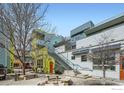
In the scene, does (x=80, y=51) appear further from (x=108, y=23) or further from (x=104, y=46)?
(x=108, y=23)

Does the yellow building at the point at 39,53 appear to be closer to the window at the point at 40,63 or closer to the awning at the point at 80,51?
the window at the point at 40,63

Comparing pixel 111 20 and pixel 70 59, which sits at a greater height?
pixel 111 20

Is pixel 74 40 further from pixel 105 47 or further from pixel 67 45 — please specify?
pixel 105 47

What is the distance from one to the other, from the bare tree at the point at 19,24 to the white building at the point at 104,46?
1.06 meters

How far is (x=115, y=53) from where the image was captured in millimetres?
7543

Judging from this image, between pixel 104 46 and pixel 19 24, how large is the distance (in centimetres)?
256

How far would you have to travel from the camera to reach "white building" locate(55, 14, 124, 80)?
733 centimetres

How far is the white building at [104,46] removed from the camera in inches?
289

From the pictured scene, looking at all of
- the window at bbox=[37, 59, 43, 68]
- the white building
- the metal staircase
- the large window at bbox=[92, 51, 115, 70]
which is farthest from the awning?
the window at bbox=[37, 59, 43, 68]

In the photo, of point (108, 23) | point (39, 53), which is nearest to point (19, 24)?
point (39, 53)

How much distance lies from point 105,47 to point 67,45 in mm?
1362

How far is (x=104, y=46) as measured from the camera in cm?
767
